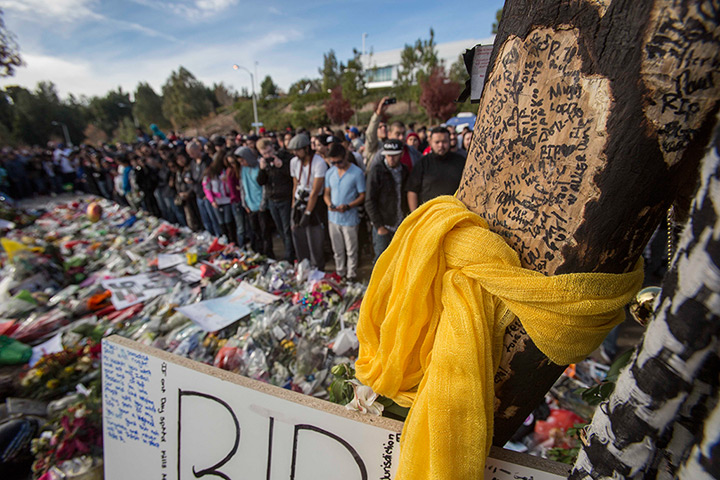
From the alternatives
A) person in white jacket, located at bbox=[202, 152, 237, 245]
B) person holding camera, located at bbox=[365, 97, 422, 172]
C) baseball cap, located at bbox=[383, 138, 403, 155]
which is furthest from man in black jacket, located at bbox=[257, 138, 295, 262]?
baseball cap, located at bbox=[383, 138, 403, 155]

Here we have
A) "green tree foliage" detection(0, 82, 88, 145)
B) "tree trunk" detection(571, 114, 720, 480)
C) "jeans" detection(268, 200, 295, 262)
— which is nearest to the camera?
"tree trunk" detection(571, 114, 720, 480)

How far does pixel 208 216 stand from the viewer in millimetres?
6273

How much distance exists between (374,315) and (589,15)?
855 mm

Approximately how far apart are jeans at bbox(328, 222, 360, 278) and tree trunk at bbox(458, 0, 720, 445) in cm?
344

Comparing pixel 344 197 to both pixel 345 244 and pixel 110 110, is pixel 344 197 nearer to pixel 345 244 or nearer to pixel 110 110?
pixel 345 244

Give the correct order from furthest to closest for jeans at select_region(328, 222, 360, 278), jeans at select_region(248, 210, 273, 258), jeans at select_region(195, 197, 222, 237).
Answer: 1. jeans at select_region(195, 197, 222, 237)
2. jeans at select_region(248, 210, 273, 258)
3. jeans at select_region(328, 222, 360, 278)

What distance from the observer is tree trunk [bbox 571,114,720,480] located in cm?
44

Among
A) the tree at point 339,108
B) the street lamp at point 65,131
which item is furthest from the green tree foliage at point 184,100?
the tree at point 339,108

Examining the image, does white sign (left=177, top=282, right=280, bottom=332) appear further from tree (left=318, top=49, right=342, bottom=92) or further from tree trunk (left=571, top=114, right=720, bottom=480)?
tree (left=318, top=49, right=342, bottom=92)

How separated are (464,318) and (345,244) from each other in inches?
144

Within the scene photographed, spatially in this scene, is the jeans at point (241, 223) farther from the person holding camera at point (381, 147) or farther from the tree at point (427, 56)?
the tree at point (427, 56)

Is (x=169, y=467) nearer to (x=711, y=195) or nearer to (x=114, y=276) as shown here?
(x=711, y=195)

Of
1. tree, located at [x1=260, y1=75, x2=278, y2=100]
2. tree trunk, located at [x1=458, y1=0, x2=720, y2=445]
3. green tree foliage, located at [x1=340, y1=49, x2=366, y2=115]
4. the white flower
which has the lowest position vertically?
the white flower

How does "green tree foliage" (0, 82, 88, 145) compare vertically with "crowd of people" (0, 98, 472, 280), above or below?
above
